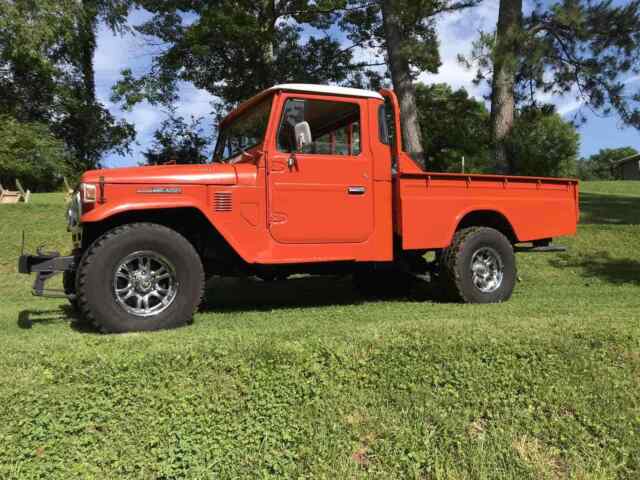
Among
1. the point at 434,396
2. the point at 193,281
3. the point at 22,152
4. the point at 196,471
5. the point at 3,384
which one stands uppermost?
the point at 22,152

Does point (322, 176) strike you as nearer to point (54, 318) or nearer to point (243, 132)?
point (243, 132)

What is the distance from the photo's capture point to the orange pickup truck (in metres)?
4.09

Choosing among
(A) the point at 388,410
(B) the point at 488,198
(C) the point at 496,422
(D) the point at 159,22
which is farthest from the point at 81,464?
(D) the point at 159,22

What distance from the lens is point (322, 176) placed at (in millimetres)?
4871

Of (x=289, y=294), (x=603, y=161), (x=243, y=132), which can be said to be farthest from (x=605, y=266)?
(x=603, y=161)

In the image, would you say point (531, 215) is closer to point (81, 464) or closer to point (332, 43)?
point (81, 464)

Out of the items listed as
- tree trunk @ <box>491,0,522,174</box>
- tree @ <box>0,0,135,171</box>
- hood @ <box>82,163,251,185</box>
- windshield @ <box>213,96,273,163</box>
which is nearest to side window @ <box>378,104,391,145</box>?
windshield @ <box>213,96,273,163</box>

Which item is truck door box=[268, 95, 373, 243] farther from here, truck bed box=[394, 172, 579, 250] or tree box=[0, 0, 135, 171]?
tree box=[0, 0, 135, 171]

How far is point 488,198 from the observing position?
5.67 meters

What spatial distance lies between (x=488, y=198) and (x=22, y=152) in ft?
75.2

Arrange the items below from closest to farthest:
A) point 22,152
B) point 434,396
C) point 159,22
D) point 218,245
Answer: point 434,396
point 218,245
point 159,22
point 22,152

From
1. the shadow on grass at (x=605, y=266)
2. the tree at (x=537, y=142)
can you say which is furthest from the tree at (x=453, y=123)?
the shadow on grass at (x=605, y=266)

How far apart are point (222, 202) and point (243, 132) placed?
3.68 feet

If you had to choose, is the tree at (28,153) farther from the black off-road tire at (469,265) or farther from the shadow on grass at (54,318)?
the black off-road tire at (469,265)
